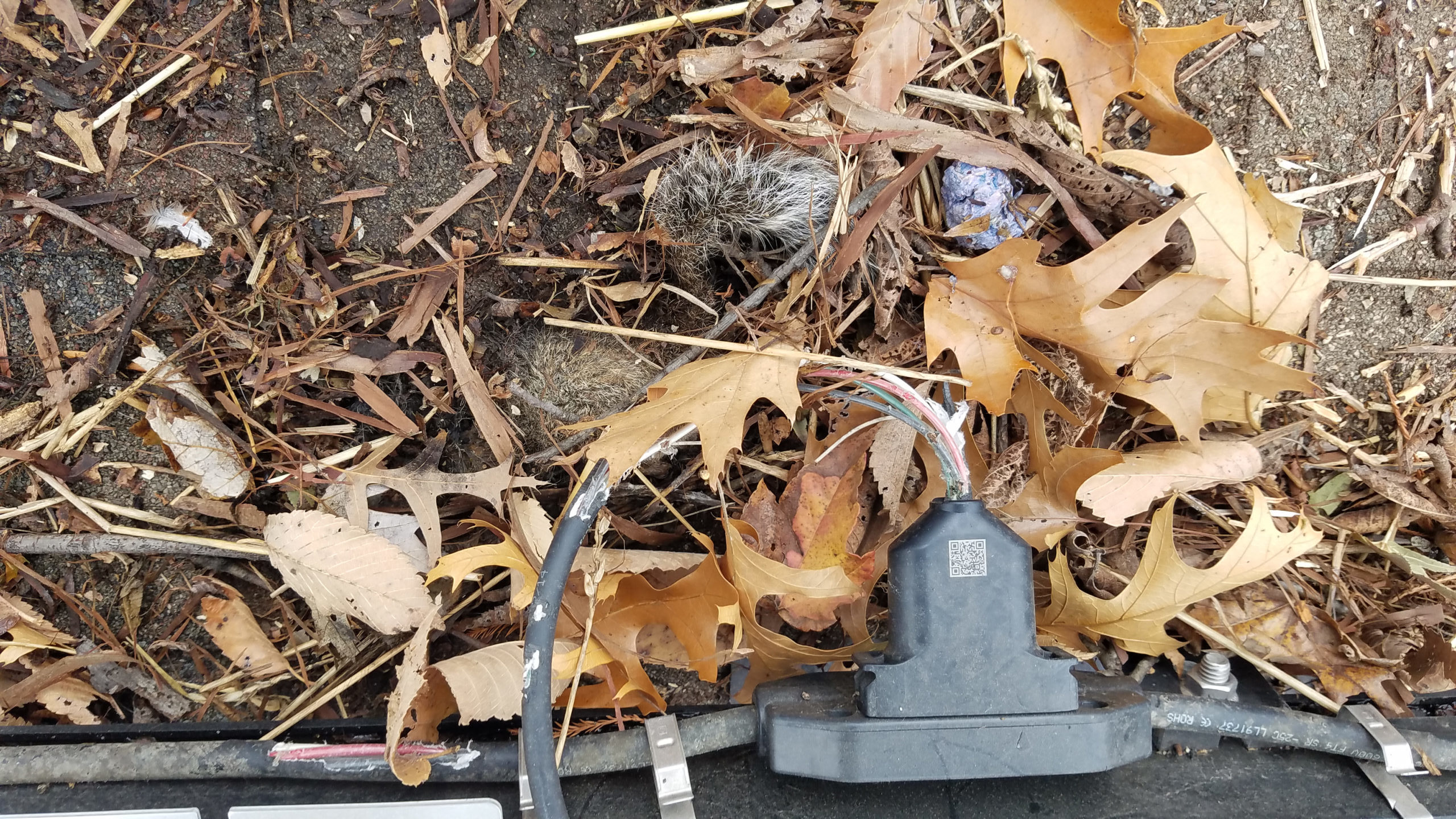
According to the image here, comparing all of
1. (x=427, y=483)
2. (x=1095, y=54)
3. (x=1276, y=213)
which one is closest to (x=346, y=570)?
(x=427, y=483)

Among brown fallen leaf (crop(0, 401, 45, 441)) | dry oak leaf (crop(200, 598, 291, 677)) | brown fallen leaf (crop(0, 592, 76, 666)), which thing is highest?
brown fallen leaf (crop(0, 401, 45, 441))

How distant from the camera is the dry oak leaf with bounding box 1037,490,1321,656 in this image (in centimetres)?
113

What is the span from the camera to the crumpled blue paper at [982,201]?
124 centimetres

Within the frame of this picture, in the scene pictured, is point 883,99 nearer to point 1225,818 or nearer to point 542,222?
point 542,222

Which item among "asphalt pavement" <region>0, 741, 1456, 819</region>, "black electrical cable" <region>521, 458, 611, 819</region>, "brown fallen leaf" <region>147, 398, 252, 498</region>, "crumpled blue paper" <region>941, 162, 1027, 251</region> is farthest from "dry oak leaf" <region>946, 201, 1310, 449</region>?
"brown fallen leaf" <region>147, 398, 252, 498</region>

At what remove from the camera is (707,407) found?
1.11 meters

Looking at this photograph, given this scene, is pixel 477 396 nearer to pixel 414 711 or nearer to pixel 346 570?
pixel 346 570

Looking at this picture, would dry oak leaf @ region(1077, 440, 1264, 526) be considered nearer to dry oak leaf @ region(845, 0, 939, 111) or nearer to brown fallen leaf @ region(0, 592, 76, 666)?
dry oak leaf @ region(845, 0, 939, 111)

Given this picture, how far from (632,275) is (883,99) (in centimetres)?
49

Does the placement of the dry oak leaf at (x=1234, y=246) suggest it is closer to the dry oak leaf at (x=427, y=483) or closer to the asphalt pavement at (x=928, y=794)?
the asphalt pavement at (x=928, y=794)

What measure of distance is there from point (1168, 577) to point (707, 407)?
2.33ft

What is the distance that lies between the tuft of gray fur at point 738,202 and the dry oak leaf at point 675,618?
485 mm

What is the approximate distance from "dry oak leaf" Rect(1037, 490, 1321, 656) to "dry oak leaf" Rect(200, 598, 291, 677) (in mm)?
1281

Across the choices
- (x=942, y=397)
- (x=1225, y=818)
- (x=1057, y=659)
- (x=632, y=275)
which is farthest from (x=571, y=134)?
(x=1225, y=818)
